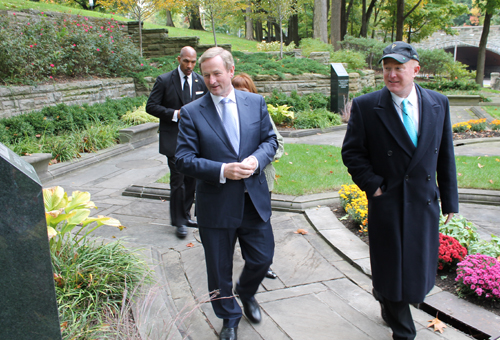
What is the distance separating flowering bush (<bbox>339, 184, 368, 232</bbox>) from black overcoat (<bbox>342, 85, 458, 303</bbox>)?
188 cm

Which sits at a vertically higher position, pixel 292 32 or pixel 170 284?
pixel 292 32

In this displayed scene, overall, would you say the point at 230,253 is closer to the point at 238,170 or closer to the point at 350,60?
the point at 238,170

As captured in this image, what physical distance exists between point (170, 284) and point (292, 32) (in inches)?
1372

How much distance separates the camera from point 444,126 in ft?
8.68

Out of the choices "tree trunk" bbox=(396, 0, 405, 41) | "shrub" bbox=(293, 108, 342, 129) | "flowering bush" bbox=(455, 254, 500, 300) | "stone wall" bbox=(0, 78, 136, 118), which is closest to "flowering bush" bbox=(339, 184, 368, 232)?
"flowering bush" bbox=(455, 254, 500, 300)

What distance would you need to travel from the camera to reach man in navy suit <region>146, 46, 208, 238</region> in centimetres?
464

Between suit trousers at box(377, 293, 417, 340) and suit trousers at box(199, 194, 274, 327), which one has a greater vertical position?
suit trousers at box(199, 194, 274, 327)

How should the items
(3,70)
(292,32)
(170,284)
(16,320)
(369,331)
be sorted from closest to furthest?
(16,320) < (369,331) < (170,284) < (3,70) < (292,32)

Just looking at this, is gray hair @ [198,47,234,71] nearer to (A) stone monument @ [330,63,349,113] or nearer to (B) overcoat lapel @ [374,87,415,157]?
(B) overcoat lapel @ [374,87,415,157]

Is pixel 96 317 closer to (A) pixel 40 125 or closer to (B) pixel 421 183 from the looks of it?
(B) pixel 421 183

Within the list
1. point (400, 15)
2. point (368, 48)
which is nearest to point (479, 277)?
point (368, 48)

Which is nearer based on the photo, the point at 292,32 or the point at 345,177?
the point at 345,177

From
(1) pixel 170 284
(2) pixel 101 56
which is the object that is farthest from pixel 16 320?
(2) pixel 101 56

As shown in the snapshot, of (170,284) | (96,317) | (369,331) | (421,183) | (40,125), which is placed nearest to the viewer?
(421,183)
